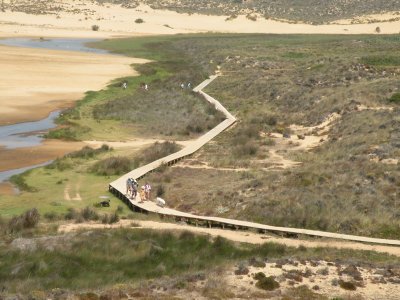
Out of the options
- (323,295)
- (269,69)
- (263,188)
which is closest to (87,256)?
(323,295)

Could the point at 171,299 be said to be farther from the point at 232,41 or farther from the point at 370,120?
the point at 232,41

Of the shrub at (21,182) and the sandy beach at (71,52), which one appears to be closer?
the shrub at (21,182)

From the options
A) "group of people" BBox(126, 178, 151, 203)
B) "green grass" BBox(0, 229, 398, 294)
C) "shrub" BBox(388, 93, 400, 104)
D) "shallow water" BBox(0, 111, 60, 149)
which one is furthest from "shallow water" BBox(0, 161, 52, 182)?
"shrub" BBox(388, 93, 400, 104)

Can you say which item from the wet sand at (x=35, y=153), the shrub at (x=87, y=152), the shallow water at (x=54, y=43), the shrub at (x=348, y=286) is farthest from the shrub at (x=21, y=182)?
the shallow water at (x=54, y=43)

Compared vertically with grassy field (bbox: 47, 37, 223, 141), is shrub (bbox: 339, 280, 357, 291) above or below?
above

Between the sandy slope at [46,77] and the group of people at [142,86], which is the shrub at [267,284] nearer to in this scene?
the sandy slope at [46,77]

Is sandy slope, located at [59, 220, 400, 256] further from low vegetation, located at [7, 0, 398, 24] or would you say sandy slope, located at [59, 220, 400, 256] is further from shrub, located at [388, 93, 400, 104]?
low vegetation, located at [7, 0, 398, 24]
